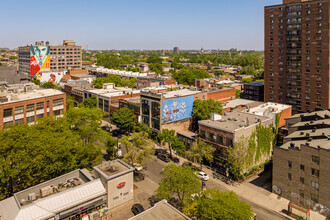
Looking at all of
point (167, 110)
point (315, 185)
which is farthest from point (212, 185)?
point (167, 110)

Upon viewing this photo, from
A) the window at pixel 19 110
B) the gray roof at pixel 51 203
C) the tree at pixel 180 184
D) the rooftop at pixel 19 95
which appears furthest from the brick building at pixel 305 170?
the rooftop at pixel 19 95

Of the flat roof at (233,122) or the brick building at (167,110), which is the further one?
the brick building at (167,110)

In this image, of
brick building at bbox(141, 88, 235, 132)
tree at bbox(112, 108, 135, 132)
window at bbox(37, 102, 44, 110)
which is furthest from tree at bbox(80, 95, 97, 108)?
window at bbox(37, 102, 44, 110)

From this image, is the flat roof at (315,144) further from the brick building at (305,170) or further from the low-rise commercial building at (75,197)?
the low-rise commercial building at (75,197)

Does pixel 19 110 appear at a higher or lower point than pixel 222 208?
higher

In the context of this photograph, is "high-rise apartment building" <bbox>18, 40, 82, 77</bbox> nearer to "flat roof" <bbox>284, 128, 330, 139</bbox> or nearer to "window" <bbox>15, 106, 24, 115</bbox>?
"window" <bbox>15, 106, 24, 115</bbox>

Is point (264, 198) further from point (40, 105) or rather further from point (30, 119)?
point (30, 119)

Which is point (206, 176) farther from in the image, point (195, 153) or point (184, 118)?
point (184, 118)
